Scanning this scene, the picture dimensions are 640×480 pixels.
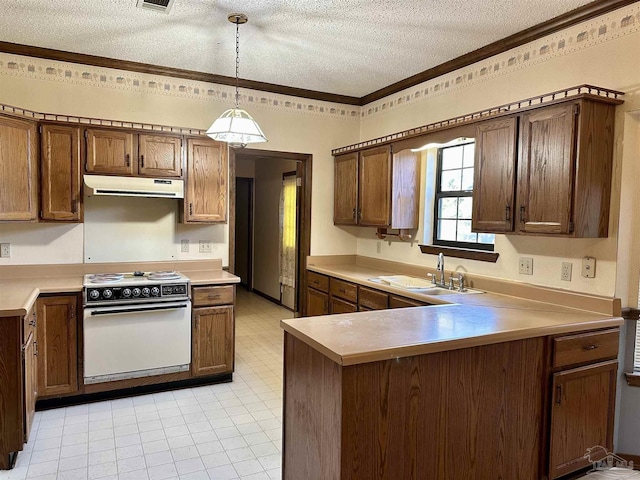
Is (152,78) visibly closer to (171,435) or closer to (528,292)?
(171,435)

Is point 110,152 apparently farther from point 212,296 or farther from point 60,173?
point 212,296

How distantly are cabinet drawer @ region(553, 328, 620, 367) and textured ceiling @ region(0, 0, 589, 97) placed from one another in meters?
1.96

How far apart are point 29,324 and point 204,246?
174 centimetres

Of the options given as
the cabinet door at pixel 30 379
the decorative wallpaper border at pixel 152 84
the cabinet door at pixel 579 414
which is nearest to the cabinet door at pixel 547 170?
the cabinet door at pixel 579 414

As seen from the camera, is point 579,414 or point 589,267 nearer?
point 579,414

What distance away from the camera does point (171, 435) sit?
2.86 m

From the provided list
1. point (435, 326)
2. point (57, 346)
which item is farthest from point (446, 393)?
point (57, 346)

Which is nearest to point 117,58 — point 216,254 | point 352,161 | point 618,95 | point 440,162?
point 216,254

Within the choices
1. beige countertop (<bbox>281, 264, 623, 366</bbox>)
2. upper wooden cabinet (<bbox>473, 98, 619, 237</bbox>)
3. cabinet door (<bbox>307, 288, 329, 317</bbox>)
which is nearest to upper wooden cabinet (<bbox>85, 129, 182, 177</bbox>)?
cabinet door (<bbox>307, 288, 329, 317</bbox>)

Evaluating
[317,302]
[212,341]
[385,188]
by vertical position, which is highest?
[385,188]

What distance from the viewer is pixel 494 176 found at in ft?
9.73

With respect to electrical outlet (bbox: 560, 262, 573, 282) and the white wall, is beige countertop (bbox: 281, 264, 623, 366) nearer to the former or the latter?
electrical outlet (bbox: 560, 262, 573, 282)

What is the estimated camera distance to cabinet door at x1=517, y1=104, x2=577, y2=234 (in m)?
2.50

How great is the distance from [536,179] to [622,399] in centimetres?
138
